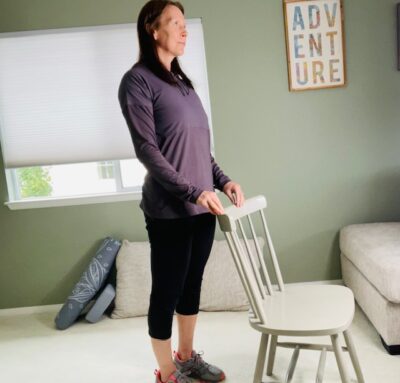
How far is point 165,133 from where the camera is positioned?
1486 mm

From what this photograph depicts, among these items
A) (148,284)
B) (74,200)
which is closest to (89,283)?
(148,284)

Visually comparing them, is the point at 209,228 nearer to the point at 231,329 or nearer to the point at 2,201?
the point at 231,329

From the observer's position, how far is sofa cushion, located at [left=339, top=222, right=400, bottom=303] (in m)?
1.86

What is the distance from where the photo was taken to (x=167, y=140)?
4.90 feet

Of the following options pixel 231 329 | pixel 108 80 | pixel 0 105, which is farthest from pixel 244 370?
pixel 0 105

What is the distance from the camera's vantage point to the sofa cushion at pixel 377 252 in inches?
73.0

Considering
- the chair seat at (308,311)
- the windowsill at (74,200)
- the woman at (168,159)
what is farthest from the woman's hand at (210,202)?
the windowsill at (74,200)

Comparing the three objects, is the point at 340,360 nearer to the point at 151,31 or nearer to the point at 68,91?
the point at 151,31

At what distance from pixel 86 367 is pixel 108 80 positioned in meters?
1.55

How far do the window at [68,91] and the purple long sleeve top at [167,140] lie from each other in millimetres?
1077

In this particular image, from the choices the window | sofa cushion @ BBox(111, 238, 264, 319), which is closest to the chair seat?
sofa cushion @ BBox(111, 238, 264, 319)

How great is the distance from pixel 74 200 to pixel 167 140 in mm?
1408

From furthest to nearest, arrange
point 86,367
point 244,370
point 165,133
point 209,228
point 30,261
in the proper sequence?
point 30,261 → point 86,367 → point 244,370 → point 209,228 → point 165,133

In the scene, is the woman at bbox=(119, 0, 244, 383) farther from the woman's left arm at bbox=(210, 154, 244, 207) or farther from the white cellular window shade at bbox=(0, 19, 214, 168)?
the white cellular window shade at bbox=(0, 19, 214, 168)
